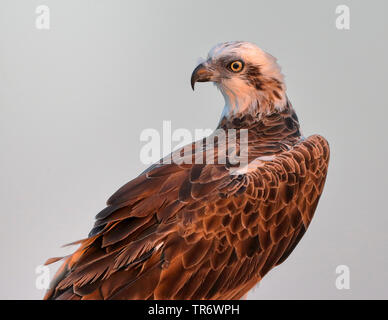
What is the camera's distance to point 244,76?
8.88ft

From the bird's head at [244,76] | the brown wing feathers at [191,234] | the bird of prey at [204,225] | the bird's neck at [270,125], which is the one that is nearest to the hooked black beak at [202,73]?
the bird's head at [244,76]

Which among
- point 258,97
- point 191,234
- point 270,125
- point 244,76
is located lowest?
point 191,234

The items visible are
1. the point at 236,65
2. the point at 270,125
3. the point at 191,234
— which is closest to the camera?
the point at 191,234

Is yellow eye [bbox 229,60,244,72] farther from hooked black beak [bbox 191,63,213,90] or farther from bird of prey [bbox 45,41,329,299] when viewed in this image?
hooked black beak [bbox 191,63,213,90]

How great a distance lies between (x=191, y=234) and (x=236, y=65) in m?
1.01

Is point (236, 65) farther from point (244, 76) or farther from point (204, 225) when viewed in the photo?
point (204, 225)

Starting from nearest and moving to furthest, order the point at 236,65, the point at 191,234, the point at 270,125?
the point at 191,234
the point at 236,65
the point at 270,125

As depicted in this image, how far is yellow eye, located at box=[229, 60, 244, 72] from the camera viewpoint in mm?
2660

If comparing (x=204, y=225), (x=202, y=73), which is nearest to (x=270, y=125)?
(x=202, y=73)

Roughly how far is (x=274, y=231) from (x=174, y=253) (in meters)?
0.52

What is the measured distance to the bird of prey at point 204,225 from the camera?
6.95ft

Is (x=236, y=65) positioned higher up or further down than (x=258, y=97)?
higher up

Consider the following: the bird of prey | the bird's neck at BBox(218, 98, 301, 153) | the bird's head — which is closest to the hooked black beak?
the bird's head
